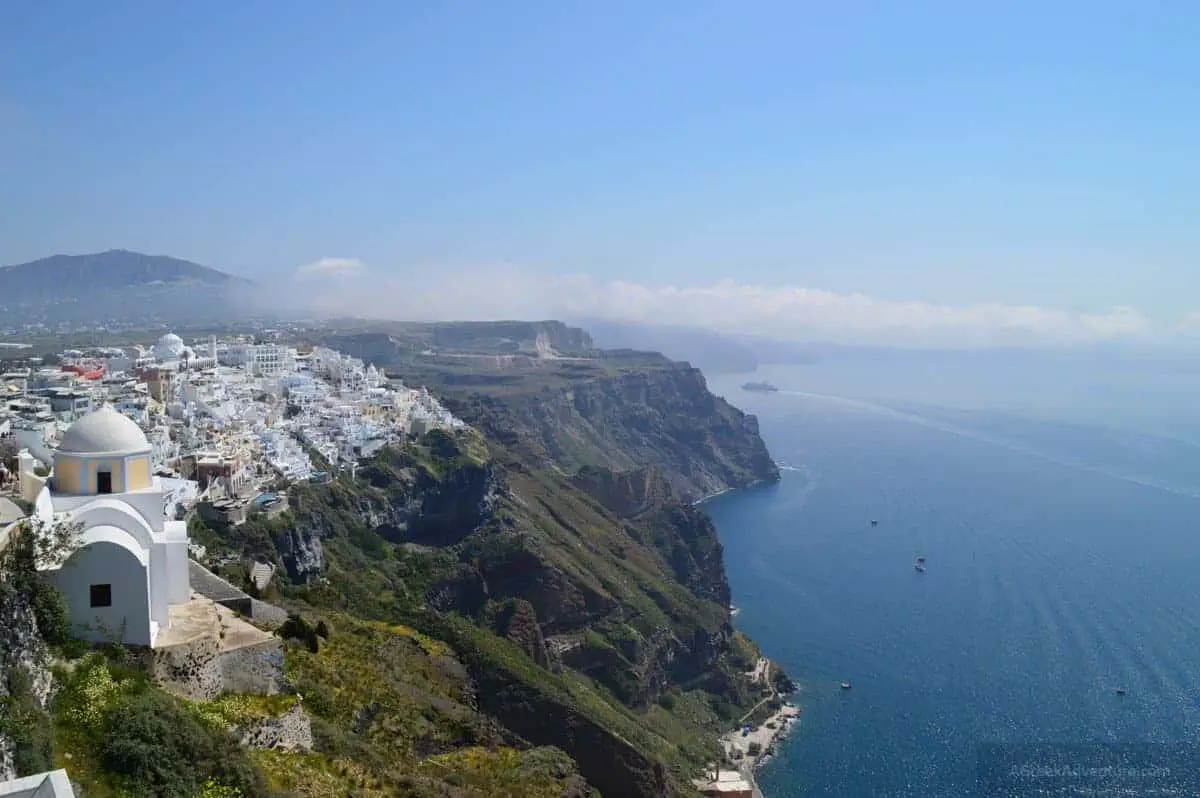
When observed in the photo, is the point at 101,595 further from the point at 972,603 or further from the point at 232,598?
the point at 972,603

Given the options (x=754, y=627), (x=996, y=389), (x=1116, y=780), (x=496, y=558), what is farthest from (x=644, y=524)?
(x=996, y=389)

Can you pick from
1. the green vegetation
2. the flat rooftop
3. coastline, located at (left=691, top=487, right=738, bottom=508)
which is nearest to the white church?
the flat rooftop

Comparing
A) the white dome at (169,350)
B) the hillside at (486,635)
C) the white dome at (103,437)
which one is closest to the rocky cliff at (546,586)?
the hillside at (486,635)

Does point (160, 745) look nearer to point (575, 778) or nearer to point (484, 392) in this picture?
point (575, 778)

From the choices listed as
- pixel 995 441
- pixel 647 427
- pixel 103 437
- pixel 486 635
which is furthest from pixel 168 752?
pixel 995 441

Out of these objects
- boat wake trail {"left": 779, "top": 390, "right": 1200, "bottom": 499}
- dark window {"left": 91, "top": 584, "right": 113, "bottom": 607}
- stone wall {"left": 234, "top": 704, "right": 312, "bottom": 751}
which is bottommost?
boat wake trail {"left": 779, "top": 390, "right": 1200, "bottom": 499}

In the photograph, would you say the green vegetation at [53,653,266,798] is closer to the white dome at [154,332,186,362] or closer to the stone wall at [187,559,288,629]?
the stone wall at [187,559,288,629]
